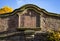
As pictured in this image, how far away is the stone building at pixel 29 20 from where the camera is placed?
1261cm

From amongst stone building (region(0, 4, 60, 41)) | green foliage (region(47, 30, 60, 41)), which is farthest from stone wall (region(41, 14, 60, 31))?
green foliage (region(47, 30, 60, 41))

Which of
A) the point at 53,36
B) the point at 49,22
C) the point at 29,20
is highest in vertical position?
the point at 29,20

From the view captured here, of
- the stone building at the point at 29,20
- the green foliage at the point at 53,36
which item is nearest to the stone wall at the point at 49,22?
the stone building at the point at 29,20

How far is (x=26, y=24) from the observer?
12.7 meters

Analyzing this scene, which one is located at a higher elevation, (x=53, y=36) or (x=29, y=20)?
(x=29, y=20)

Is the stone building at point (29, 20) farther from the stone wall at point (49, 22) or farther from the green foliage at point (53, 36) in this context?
the green foliage at point (53, 36)

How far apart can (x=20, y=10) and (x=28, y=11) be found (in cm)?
61

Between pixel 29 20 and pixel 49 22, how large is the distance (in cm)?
149

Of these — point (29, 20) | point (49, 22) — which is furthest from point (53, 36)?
point (29, 20)

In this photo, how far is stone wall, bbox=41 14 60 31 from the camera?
41.7 feet

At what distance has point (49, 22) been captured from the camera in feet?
42.0

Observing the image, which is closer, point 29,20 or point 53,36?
point 53,36

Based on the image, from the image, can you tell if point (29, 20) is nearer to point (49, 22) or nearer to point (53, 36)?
point (49, 22)

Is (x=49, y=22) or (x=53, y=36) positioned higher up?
(x=49, y=22)
